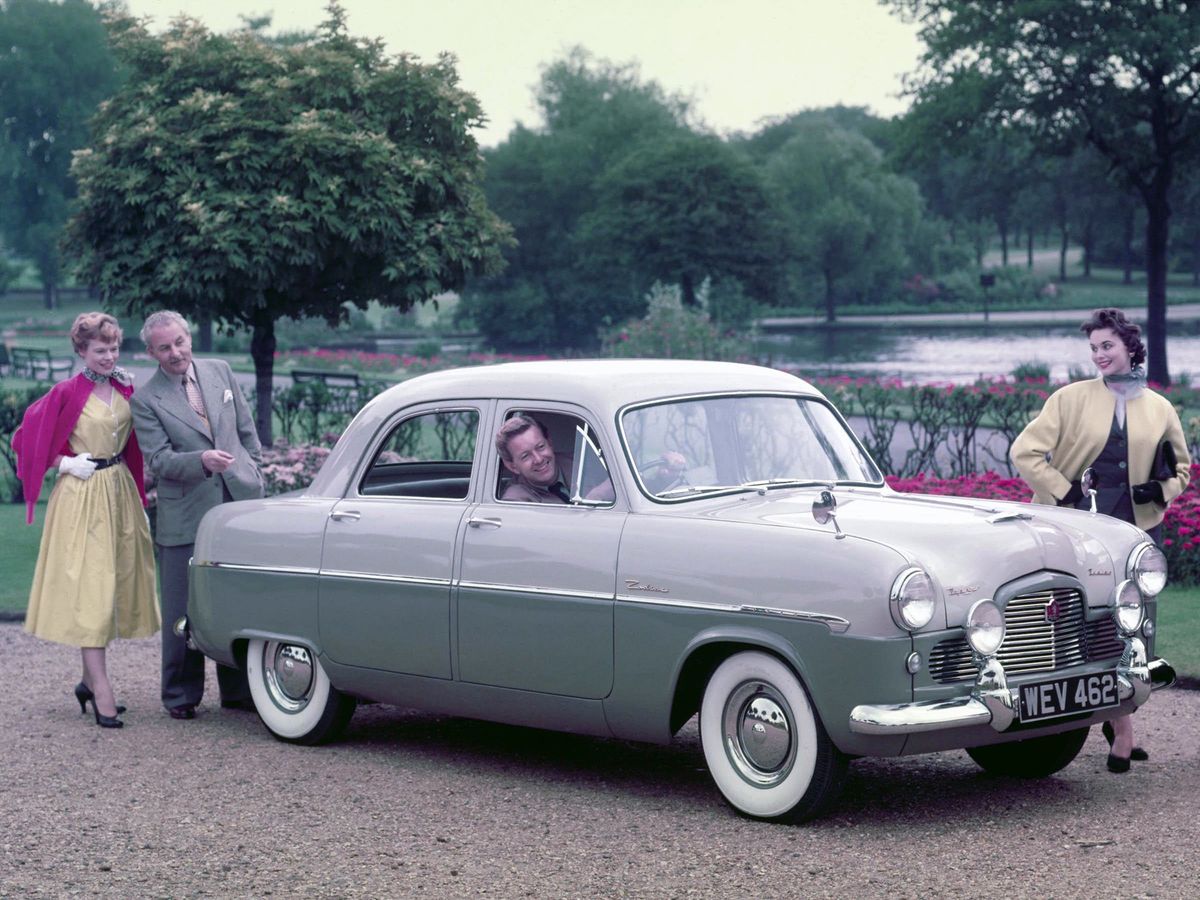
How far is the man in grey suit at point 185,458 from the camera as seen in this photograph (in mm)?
8133

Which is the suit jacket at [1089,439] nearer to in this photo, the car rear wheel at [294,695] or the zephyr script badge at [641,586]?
the zephyr script badge at [641,586]

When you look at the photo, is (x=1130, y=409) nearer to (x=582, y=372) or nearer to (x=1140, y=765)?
(x=1140, y=765)

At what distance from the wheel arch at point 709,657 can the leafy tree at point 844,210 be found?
72.9 meters

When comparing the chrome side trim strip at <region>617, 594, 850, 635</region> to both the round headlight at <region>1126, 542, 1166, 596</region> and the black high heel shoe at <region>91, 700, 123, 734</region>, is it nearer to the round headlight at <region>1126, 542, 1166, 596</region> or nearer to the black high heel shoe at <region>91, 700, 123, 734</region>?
the round headlight at <region>1126, 542, 1166, 596</region>

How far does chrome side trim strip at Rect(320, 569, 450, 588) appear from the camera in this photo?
7047 mm

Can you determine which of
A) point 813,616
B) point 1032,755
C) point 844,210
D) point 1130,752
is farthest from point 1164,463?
point 844,210

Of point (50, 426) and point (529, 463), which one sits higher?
point (50, 426)

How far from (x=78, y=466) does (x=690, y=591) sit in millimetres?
3498

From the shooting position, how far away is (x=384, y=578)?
725cm

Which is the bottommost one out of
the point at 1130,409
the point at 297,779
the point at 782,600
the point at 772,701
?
the point at 297,779

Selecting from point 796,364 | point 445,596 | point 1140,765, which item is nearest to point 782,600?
point 445,596

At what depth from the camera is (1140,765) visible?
707 cm

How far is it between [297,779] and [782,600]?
237 cm

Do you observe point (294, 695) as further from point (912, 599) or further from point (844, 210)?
point (844, 210)
